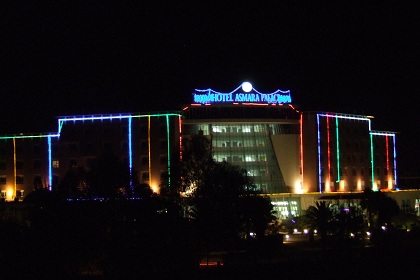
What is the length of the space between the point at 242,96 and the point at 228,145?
10296 mm

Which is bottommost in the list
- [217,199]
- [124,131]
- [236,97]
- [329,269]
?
[329,269]

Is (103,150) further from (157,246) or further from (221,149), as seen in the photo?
(157,246)

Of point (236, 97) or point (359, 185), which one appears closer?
point (236, 97)

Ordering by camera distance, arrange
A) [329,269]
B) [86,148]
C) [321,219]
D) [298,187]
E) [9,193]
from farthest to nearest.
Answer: [298,187] < [9,193] < [86,148] < [321,219] < [329,269]

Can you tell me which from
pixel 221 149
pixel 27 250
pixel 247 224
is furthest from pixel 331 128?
pixel 27 250

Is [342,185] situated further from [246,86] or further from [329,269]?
[329,269]

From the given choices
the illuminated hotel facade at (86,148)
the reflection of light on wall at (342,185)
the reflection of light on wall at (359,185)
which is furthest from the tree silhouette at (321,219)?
the reflection of light on wall at (359,185)

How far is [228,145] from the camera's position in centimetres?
13075

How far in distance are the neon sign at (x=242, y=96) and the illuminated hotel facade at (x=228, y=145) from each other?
17 cm

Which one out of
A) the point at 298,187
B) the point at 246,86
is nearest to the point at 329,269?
the point at 246,86

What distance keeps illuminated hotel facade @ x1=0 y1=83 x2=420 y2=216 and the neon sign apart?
17 centimetres

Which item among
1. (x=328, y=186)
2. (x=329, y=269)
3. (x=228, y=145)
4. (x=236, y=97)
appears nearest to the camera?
(x=329, y=269)

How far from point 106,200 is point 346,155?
83074mm

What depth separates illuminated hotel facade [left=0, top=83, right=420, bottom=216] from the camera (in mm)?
123750
